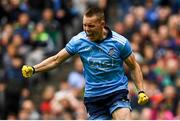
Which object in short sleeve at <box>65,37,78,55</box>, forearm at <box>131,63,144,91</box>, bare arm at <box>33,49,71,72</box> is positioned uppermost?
short sleeve at <box>65,37,78,55</box>

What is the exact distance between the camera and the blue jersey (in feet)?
34.8

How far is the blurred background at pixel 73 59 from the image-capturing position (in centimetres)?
1611

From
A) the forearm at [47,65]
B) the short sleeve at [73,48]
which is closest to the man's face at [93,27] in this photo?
the short sleeve at [73,48]

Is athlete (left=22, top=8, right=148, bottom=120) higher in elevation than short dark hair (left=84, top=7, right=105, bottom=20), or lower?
lower

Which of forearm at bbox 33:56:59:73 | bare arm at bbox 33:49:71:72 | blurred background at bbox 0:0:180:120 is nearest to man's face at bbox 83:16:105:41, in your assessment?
bare arm at bbox 33:49:71:72

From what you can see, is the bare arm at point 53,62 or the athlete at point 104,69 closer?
the athlete at point 104,69

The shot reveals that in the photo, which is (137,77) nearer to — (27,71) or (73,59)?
(27,71)

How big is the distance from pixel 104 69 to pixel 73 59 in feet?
28.5

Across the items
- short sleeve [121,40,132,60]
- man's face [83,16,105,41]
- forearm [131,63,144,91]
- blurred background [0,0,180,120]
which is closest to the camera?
man's face [83,16,105,41]

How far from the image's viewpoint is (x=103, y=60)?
10648 mm

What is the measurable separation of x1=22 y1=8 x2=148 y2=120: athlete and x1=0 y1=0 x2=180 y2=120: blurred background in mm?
4680

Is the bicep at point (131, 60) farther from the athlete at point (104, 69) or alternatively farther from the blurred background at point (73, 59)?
the blurred background at point (73, 59)

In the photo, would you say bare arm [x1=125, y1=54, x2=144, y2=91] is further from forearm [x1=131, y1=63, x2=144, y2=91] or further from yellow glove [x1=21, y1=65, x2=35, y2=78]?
yellow glove [x1=21, y1=65, x2=35, y2=78]

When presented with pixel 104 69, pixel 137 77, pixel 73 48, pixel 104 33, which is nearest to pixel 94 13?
pixel 104 33
